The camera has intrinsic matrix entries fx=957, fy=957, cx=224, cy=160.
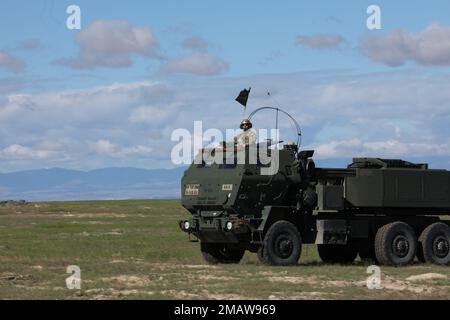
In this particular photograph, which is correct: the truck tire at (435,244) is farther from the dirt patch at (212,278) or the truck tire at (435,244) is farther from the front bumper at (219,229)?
the dirt patch at (212,278)

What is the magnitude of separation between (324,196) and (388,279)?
16.6 ft

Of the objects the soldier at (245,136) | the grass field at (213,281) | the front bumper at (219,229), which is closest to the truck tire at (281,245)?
the grass field at (213,281)

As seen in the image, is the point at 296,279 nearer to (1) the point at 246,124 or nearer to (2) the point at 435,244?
(1) the point at 246,124

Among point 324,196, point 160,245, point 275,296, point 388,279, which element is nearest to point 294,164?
point 324,196

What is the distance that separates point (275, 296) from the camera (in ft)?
56.1

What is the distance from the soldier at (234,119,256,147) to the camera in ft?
82.5

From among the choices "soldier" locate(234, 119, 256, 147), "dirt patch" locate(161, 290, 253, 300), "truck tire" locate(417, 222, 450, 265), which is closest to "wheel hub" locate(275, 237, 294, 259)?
"soldier" locate(234, 119, 256, 147)

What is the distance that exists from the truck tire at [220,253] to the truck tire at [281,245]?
199cm

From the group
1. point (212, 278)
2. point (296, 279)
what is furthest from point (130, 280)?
point (296, 279)

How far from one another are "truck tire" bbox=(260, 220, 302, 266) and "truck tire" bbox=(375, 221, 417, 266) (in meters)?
2.63

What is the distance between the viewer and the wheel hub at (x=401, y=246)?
86.6ft

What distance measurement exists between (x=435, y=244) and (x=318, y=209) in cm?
388

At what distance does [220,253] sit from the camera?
87.9ft
